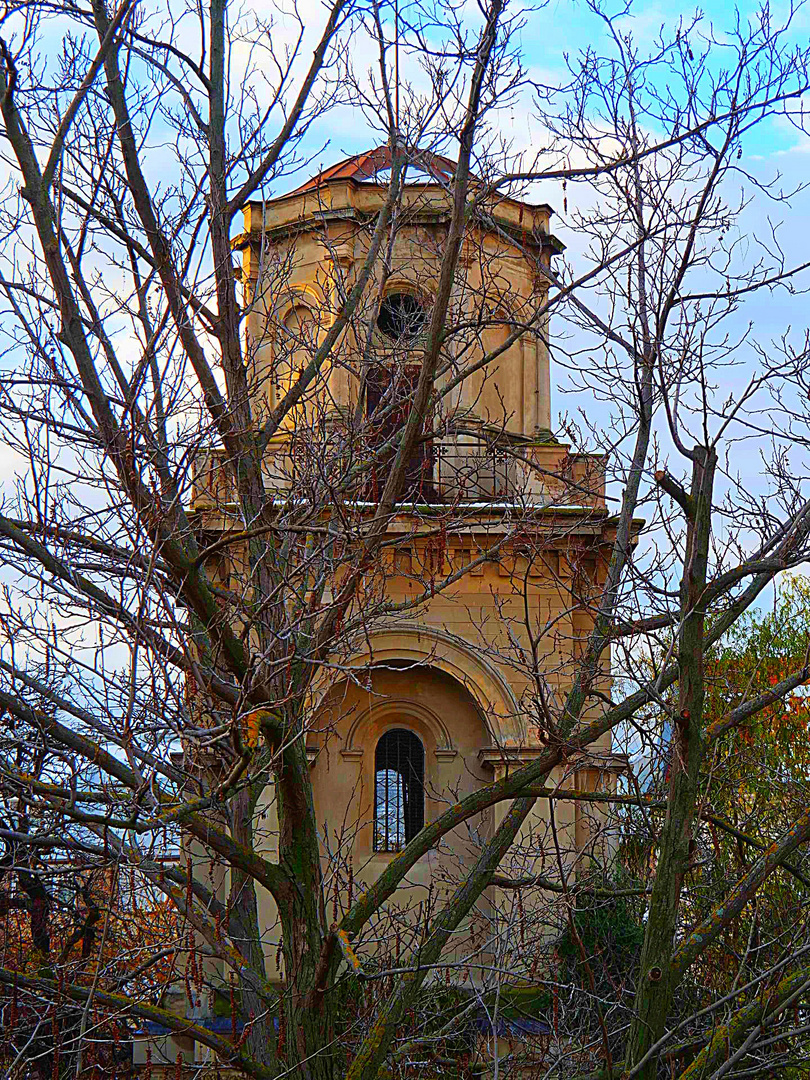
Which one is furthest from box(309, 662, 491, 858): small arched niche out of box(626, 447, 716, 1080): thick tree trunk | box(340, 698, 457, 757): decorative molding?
box(626, 447, 716, 1080): thick tree trunk

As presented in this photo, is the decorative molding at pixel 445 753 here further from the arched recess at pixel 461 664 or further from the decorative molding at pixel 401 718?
the arched recess at pixel 461 664

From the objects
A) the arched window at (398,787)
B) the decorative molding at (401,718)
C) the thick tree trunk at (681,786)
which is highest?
the decorative molding at (401,718)

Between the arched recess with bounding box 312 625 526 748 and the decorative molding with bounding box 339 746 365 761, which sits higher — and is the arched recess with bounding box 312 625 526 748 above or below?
above

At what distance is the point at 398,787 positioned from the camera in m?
17.5

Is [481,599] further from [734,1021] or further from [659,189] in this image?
[734,1021]

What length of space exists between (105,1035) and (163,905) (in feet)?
3.51

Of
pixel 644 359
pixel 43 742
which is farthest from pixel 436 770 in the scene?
pixel 43 742

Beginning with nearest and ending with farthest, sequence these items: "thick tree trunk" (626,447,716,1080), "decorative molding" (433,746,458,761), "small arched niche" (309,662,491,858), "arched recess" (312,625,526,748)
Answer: "thick tree trunk" (626,447,716,1080) < "arched recess" (312,625,526,748) < "small arched niche" (309,662,491,858) < "decorative molding" (433,746,458,761)

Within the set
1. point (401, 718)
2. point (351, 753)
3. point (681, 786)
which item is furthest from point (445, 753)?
point (681, 786)

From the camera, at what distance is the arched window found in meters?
17.2

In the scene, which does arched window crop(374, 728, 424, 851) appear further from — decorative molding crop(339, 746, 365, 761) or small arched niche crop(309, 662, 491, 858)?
decorative molding crop(339, 746, 365, 761)

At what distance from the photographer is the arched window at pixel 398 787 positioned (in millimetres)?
17234

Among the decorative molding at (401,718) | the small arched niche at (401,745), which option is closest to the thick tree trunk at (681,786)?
the small arched niche at (401,745)

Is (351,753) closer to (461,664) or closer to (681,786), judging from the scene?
(461,664)
